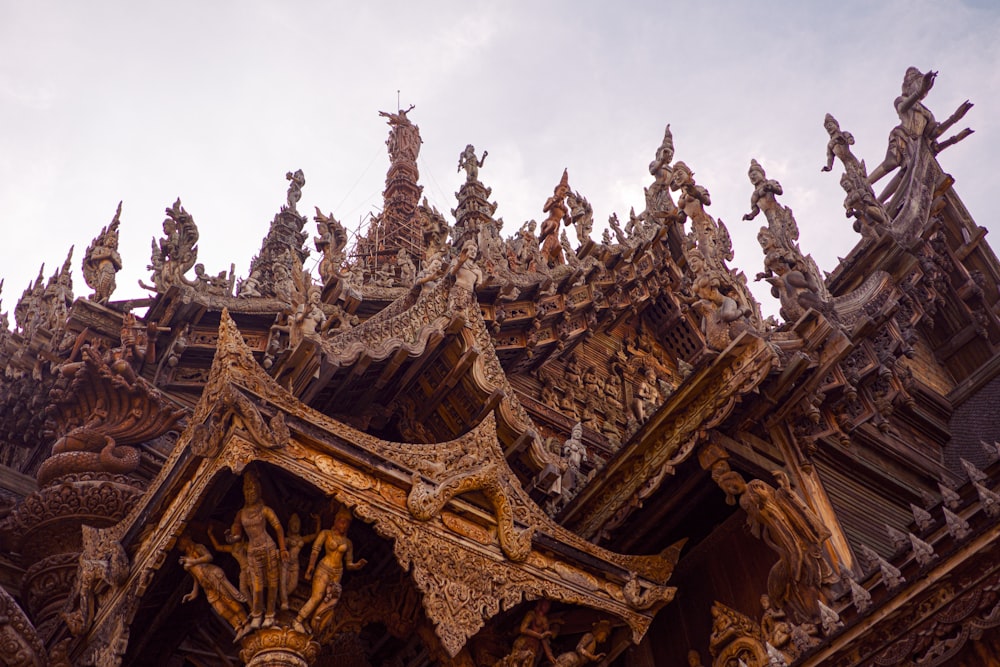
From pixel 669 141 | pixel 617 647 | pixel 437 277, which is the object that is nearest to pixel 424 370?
pixel 437 277

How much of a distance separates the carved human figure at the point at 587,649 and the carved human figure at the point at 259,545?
1.96 meters

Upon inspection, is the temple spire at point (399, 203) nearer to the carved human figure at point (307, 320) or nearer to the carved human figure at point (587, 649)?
the carved human figure at point (307, 320)

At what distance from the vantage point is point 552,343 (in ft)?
33.8

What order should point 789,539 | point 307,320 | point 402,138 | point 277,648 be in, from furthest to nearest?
1. point 402,138
2. point 307,320
3. point 789,539
4. point 277,648

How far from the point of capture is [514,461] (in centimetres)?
721

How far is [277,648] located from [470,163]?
30.2ft

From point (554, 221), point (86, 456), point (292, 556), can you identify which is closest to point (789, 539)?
point (292, 556)

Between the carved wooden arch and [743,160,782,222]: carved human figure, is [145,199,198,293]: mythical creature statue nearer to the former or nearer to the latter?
the carved wooden arch

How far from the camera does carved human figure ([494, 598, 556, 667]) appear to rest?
570cm

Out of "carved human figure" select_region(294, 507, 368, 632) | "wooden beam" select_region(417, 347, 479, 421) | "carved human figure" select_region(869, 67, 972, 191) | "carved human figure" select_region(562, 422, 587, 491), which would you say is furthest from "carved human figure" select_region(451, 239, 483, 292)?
"carved human figure" select_region(869, 67, 972, 191)

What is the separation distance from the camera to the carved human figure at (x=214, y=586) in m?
4.80

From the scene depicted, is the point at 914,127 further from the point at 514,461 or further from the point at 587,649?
the point at 587,649

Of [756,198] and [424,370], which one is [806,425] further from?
[424,370]

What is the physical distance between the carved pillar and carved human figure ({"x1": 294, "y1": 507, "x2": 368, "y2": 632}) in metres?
0.07
